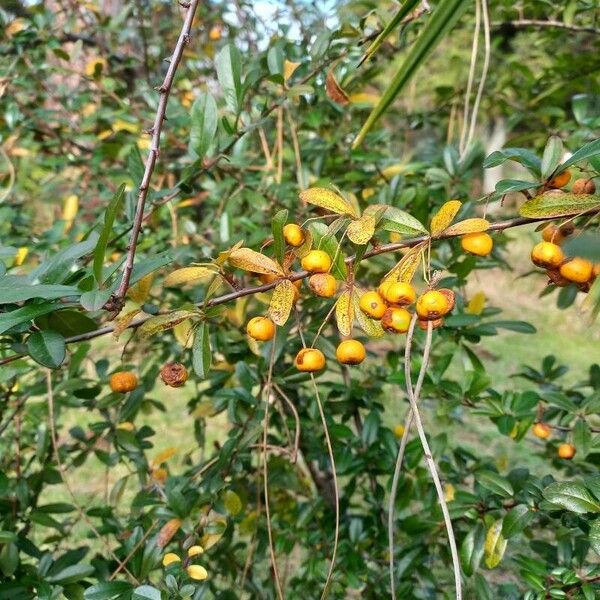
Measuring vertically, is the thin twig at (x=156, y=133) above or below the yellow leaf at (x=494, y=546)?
above

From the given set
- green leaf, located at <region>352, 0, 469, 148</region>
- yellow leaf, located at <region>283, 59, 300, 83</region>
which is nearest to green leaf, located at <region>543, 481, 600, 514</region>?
green leaf, located at <region>352, 0, 469, 148</region>

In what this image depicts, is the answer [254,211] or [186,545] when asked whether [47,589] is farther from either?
[254,211]

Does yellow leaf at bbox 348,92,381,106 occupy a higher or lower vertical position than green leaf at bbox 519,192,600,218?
lower

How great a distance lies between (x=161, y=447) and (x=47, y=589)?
7.19 ft

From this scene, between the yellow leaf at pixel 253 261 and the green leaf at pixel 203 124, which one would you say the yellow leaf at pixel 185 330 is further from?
the green leaf at pixel 203 124

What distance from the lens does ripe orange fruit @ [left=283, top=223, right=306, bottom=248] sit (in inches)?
26.0

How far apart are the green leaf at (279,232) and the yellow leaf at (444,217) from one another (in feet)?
0.50

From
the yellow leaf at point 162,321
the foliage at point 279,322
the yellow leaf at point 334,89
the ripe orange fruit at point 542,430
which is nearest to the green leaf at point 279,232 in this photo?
the foliage at point 279,322

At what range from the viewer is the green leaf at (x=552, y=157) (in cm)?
67

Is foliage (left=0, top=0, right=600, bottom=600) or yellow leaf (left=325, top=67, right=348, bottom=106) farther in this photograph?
yellow leaf (left=325, top=67, right=348, bottom=106)

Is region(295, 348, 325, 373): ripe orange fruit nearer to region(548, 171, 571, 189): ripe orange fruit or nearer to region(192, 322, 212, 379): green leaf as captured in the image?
region(192, 322, 212, 379): green leaf

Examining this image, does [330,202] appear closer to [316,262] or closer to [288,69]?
[316,262]

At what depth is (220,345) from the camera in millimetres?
1191

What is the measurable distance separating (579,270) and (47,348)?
1.76ft
